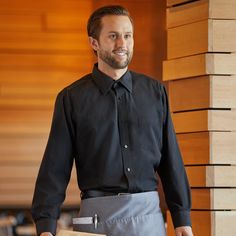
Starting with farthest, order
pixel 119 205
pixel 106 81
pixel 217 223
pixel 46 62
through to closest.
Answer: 1. pixel 46 62
2. pixel 217 223
3. pixel 106 81
4. pixel 119 205

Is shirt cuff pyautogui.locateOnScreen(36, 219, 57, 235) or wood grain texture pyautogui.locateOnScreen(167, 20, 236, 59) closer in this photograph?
shirt cuff pyautogui.locateOnScreen(36, 219, 57, 235)

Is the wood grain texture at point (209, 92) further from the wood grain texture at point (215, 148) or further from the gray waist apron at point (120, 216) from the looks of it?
the gray waist apron at point (120, 216)

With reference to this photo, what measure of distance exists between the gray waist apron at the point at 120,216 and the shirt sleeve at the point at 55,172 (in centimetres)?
10

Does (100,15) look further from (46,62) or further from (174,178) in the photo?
(46,62)

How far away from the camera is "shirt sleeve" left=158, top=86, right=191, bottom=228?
9.37ft

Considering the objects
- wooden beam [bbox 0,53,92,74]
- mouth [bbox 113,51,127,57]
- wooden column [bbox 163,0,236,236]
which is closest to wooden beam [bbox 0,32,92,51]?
wooden beam [bbox 0,53,92,74]

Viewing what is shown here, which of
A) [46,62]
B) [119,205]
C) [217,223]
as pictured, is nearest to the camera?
[119,205]

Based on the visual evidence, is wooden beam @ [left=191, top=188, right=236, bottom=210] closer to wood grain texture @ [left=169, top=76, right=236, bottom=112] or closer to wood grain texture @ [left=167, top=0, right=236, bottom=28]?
wood grain texture @ [left=169, top=76, right=236, bottom=112]

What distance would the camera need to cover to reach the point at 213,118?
3768mm

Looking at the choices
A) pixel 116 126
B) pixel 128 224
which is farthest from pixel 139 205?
pixel 116 126

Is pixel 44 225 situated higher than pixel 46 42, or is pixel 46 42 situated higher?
pixel 46 42

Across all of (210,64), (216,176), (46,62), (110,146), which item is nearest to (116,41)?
(110,146)

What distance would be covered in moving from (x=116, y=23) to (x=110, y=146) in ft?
1.42

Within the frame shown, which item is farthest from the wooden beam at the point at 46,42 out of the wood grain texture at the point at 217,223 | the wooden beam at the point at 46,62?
the wood grain texture at the point at 217,223
